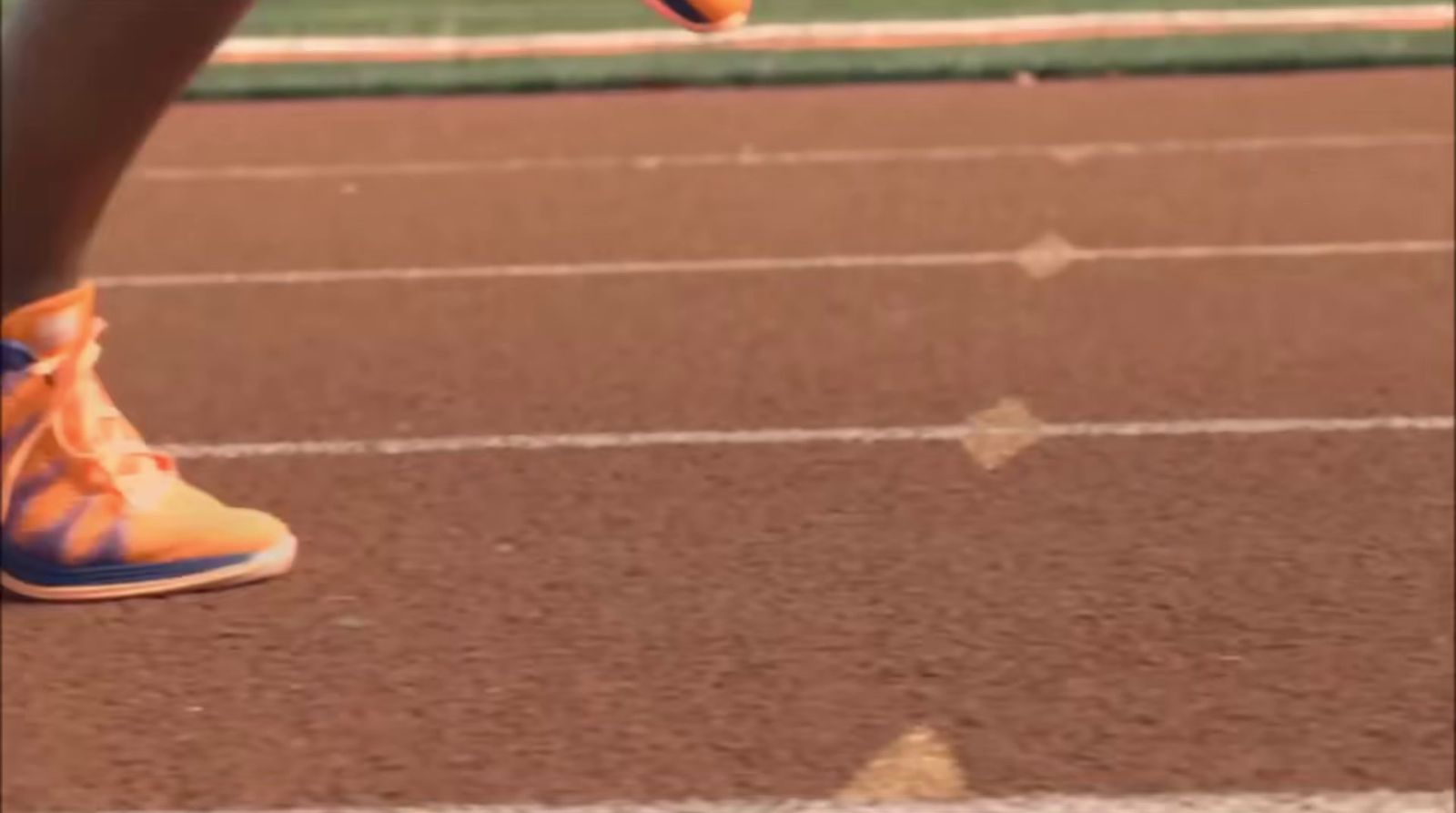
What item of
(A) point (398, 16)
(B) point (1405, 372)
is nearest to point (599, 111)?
(A) point (398, 16)

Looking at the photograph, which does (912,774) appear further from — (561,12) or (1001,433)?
(561,12)

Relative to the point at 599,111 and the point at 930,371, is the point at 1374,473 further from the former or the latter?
the point at 599,111

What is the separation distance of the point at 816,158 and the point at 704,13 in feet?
9.68

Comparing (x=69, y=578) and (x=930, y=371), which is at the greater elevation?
(x=930, y=371)

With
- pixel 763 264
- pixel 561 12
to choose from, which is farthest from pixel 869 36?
Answer: pixel 763 264

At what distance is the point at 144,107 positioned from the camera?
1.44 meters

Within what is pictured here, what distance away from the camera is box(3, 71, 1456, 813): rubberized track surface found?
1.49 meters

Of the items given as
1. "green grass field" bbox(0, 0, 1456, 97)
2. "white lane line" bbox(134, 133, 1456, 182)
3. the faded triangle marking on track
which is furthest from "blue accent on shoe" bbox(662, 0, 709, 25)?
"green grass field" bbox(0, 0, 1456, 97)

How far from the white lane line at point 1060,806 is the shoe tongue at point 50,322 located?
18.2 inches

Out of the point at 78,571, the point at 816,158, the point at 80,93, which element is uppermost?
the point at 80,93

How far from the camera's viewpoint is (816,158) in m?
4.27

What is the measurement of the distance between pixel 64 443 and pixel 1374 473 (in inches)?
57.3

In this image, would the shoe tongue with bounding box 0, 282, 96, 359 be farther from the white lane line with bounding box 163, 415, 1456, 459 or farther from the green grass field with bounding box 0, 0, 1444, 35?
the green grass field with bounding box 0, 0, 1444, 35

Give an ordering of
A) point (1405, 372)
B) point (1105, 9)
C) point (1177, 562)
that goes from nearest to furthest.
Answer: point (1177, 562), point (1405, 372), point (1105, 9)
